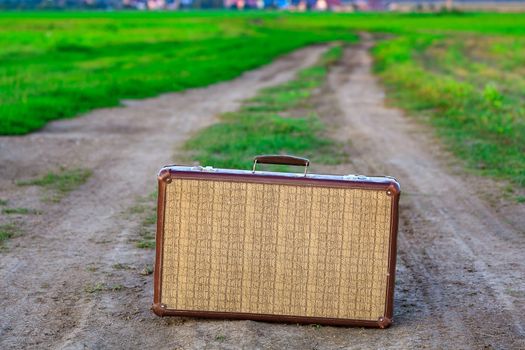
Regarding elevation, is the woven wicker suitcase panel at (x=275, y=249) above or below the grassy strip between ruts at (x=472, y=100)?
above

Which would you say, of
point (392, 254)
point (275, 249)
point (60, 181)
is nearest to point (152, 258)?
point (275, 249)

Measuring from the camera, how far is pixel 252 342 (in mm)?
4852

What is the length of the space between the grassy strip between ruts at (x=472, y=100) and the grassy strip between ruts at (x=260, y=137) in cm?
167

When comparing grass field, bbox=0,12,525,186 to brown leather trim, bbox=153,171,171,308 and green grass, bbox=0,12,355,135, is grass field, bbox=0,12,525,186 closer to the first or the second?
green grass, bbox=0,12,355,135

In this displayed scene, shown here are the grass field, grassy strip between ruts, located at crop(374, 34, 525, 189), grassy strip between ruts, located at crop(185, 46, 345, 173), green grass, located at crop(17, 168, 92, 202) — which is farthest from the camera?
the grass field

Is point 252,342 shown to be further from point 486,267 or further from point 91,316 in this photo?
point 486,267

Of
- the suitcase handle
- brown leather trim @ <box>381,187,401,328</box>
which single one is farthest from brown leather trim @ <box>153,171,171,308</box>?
brown leather trim @ <box>381,187,401,328</box>

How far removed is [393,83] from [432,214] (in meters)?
15.9

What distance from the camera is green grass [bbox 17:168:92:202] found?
9.05 meters


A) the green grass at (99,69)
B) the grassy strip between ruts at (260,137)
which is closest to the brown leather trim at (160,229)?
the grassy strip between ruts at (260,137)

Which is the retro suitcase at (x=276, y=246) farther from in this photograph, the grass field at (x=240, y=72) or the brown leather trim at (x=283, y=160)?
the grass field at (x=240, y=72)

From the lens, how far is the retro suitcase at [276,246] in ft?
16.5

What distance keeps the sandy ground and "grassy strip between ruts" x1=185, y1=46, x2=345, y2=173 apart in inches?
15.1

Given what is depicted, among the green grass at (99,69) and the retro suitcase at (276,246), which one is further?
the green grass at (99,69)
